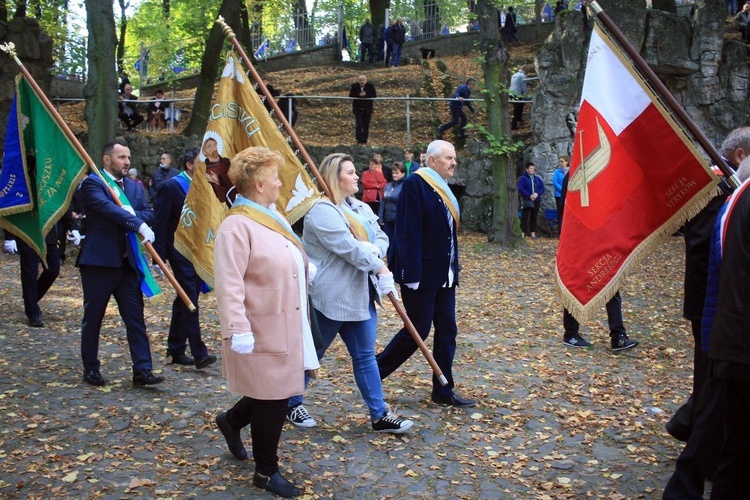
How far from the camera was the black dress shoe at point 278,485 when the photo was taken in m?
4.83

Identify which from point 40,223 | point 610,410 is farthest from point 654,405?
point 40,223

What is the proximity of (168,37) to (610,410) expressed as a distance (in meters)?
31.5

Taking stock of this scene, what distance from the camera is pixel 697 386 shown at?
206 inches

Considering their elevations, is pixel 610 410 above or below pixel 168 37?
below

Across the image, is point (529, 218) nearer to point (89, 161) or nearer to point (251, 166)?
point (89, 161)

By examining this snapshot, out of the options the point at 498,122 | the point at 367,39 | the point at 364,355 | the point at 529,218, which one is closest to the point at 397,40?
the point at 367,39

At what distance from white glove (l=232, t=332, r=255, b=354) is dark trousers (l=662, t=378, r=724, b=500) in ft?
8.23

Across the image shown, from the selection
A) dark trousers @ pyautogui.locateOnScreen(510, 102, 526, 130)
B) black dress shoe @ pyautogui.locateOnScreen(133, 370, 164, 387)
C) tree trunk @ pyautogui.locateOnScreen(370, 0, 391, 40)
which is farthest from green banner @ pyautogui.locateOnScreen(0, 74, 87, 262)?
tree trunk @ pyautogui.locateOnScreen(370, 0, 391, 40)

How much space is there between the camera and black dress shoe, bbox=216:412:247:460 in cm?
529

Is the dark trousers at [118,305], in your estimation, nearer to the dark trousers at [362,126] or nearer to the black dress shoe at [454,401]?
the black dress shoe at [454,401]

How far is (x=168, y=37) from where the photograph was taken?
34625mm

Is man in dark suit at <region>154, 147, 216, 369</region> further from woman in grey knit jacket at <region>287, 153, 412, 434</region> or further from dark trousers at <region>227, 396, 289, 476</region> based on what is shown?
dark trousers at <region>227, 396, 289, 476</region>

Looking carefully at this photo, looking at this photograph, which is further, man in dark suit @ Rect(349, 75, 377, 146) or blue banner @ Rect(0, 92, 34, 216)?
man in dark suit @ Rect(349, 75, 377, 146)

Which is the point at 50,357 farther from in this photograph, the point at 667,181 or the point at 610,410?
the point at 667,181
